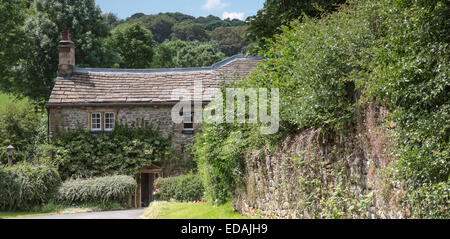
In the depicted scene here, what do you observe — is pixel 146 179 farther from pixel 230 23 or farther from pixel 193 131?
pixel 230 23

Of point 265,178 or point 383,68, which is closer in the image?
point 383,68

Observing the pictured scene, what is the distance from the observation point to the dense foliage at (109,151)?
76.7 feet

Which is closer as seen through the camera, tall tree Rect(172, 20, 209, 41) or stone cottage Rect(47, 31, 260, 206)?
stone cottage Rect(47, 31, 260, 206)

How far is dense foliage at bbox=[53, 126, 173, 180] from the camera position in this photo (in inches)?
920

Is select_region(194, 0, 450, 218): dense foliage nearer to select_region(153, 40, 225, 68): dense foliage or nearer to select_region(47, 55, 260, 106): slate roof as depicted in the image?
select_region(47, 55, 260, 106): slate roof

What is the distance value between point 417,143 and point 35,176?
17515 mm

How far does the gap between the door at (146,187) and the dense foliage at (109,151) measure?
119cm

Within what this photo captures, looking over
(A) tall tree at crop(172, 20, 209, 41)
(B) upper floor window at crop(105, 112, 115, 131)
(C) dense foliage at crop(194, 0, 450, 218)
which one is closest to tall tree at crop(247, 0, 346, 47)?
(C) dense foliage at crop(194, 0, 450, 218)

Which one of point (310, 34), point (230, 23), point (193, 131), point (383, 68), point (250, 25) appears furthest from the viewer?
point (230, 23)

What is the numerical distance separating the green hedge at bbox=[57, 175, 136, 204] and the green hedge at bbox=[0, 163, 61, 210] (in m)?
0.81

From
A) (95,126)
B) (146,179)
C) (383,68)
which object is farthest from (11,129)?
(383,68)

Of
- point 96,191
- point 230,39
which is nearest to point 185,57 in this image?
point 230,39

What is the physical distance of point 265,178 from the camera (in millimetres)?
10305

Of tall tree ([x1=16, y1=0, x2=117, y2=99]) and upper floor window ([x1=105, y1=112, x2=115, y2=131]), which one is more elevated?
tall tree ([x1=16, y1=0, x2=117, y2=99])
